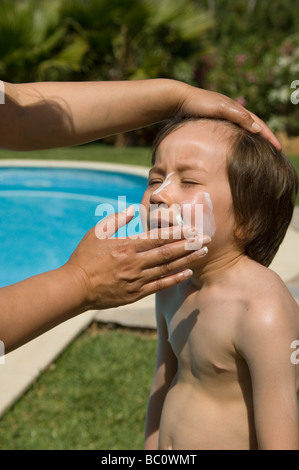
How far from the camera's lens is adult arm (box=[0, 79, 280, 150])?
2.13m

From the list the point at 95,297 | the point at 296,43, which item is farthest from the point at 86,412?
the point at 296,43

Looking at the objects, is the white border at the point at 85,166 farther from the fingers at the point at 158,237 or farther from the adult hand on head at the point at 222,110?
the fingers at the point at 158,237

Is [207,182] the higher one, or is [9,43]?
[9,43]

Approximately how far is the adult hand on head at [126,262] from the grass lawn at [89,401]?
1.81 m

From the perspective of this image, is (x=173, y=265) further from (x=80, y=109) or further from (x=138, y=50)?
(x=138, y=50)

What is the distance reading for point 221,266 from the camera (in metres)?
1.95

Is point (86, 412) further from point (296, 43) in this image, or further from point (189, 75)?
point (189, 75)

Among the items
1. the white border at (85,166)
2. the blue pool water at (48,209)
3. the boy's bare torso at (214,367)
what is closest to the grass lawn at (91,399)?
the boy's bare torso at (214,367)

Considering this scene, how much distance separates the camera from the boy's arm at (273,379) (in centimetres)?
163

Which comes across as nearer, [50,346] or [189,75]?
[50,346]

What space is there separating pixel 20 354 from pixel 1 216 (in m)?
7.15

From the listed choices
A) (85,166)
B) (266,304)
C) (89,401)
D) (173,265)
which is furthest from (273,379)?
(85,166)
